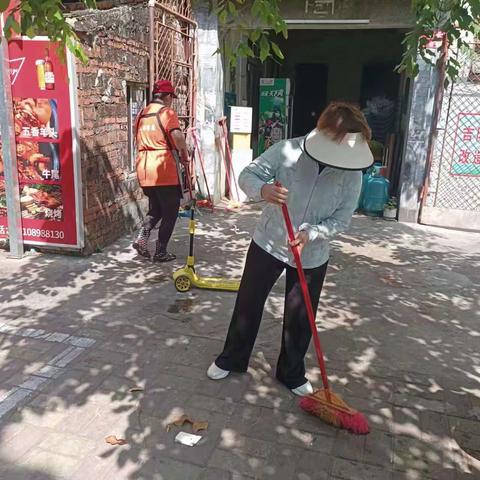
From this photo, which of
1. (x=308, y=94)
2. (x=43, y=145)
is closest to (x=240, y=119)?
(x=43, y=145)

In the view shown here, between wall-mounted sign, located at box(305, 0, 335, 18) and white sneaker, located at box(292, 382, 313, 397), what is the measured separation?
6567mm

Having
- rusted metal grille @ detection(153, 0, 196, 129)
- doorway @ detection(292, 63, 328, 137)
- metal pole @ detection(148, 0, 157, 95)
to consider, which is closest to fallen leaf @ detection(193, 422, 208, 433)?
metal pole @ detection(148, 0, 157, 95)

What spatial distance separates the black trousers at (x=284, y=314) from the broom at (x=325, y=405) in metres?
0.09

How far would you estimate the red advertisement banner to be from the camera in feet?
17.4

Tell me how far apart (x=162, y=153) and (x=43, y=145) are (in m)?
1.29

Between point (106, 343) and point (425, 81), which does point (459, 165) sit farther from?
point (106, 343)

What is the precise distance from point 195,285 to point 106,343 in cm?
131

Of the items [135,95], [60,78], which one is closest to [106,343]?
[60,78]

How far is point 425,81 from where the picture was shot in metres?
7.72

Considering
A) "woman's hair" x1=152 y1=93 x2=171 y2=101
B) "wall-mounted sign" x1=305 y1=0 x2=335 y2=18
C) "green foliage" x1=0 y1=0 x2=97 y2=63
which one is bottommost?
"woman's hair" x1=152 y1=93 x2=171 y2=101

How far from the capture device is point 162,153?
5512 mm

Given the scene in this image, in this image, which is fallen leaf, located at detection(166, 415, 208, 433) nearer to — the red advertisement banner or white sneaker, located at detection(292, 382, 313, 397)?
white sneaker, located at detection(292, 382, 313, 397)

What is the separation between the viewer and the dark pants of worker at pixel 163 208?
560cm

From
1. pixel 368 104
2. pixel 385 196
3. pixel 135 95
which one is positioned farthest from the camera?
pixel 368 104
